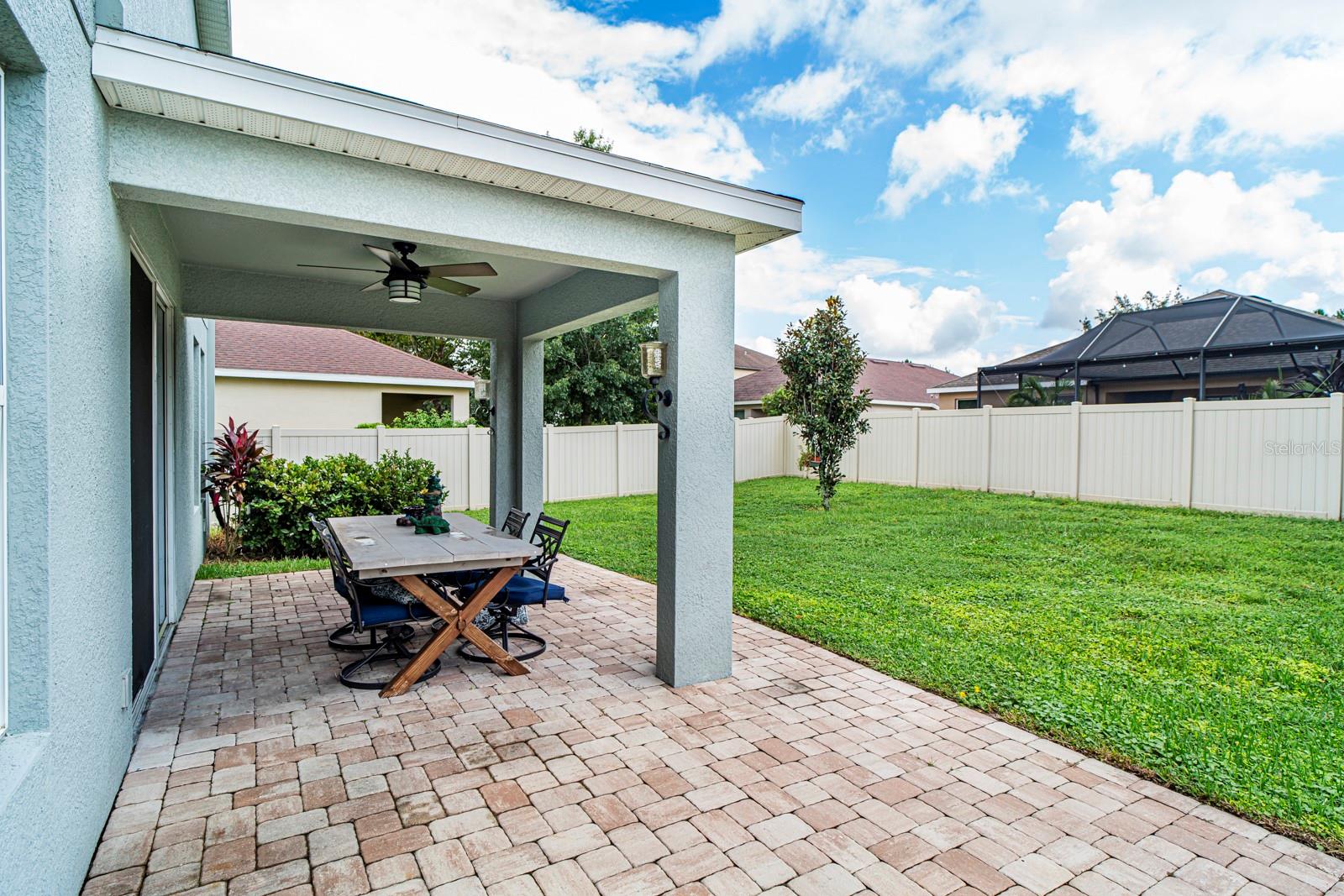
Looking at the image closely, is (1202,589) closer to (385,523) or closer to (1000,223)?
(385,523)

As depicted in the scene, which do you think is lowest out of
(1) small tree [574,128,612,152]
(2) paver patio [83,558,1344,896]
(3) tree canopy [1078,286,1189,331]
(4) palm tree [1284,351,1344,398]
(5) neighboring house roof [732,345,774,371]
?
(2) paver patio [83,558,1344,896]

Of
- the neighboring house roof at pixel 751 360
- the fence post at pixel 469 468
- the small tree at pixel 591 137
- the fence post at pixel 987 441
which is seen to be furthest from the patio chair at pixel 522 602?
the neighboring house roof at pixel 751 360

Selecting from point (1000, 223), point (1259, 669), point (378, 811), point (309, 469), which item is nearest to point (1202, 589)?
point (1259, 669)

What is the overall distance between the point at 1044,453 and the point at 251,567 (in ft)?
38.7

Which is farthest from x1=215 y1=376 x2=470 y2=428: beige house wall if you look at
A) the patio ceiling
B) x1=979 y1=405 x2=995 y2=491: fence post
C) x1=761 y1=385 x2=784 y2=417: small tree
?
x1=979 y1=405 x2=995 y2=491: fence post

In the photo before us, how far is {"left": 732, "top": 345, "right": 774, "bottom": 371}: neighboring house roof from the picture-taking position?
29.1 m

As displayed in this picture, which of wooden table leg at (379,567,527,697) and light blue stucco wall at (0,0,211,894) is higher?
light blue stucco wall at (0,0,211,894)

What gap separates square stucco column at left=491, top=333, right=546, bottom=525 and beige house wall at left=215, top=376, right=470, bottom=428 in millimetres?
8454

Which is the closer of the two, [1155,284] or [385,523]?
[385,523]

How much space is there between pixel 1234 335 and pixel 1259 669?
1329 cm

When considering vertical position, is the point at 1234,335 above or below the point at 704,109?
below

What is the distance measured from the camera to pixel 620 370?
1853 cm

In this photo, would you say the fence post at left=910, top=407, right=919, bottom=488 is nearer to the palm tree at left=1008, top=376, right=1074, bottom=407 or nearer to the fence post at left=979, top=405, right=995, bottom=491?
the fence post at left=979, top=405, right=995, bottom=491

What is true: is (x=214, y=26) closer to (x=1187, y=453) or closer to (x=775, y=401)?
(x=775, y=401)
